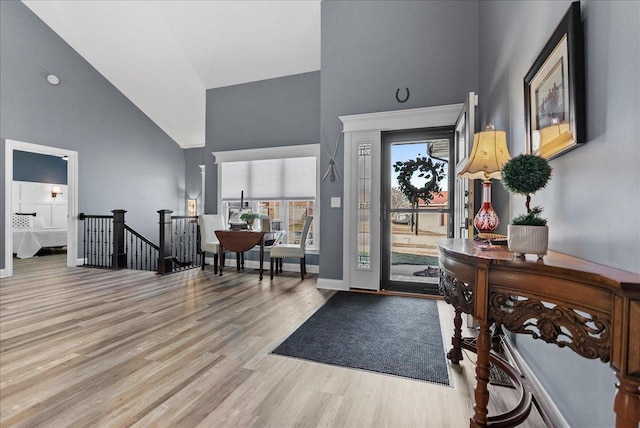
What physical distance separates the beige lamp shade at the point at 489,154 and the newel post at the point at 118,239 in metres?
5.47

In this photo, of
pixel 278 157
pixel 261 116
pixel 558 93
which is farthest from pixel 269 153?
pixel 558 93

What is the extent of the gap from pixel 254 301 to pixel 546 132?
285cm

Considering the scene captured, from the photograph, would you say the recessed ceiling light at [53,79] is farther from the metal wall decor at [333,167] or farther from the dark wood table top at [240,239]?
the metal wall decor at [333,167]

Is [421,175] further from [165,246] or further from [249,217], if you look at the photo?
[165,246]

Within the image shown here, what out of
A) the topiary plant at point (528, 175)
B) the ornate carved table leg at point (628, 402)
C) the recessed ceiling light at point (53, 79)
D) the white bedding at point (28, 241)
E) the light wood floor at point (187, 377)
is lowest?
the light wood floor at point (187, 377)

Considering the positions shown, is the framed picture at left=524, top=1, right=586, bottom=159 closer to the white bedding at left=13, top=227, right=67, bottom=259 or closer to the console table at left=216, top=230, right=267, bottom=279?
the console table at left=216, top=230, right=267, bottom=279

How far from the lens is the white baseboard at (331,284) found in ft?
12.8

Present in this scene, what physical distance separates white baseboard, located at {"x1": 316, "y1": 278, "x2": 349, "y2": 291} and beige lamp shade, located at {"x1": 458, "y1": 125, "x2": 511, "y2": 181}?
246 cm

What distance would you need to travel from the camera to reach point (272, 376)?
70.9 inches

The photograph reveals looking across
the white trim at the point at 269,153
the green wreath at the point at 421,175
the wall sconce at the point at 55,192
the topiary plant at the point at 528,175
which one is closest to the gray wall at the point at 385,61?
the green wreath at the point at 421,175

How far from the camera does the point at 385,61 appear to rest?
12.3 feet

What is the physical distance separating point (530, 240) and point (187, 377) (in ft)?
5.96

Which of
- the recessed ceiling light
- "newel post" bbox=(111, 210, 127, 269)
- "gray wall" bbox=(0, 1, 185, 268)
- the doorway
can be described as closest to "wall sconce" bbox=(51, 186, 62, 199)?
"gray wall" bbox=(0, 1, 185, 268)

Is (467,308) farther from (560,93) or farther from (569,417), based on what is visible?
(560,93)
